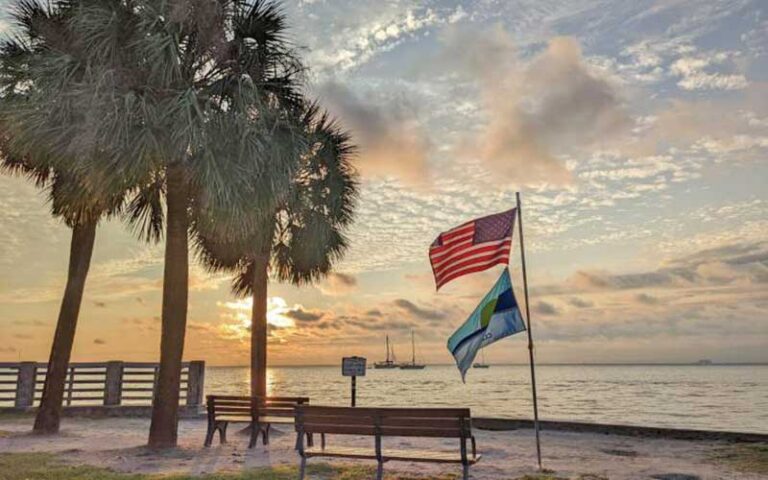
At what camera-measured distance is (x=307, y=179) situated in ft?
56.6

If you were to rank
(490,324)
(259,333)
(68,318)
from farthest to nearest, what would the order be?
(259,333), (68,318), (490,324)

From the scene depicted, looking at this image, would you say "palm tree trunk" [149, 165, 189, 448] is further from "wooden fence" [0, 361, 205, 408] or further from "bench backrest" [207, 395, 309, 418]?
"wooden fence" [0, 361, 205, 408]

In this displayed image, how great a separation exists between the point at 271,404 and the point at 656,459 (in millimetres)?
7150

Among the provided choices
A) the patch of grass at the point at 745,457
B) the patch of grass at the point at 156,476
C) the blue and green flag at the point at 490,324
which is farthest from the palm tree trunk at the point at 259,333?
the patch of grass at the point at 745,457

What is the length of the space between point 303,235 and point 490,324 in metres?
8.74

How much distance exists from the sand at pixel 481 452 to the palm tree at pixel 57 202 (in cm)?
135

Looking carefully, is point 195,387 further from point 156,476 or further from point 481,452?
point 481,452

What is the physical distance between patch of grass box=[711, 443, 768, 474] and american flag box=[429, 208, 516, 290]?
4.94m

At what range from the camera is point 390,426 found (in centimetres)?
856

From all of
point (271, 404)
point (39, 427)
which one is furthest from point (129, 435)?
point (271, 404)

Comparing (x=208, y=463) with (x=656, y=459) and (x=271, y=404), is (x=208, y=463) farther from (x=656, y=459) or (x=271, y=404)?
(x=656, y=459)

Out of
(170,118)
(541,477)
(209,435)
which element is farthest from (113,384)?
(541,477)

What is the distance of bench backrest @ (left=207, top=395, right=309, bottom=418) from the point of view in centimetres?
1234

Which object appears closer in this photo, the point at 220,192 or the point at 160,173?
the point at 220,192
